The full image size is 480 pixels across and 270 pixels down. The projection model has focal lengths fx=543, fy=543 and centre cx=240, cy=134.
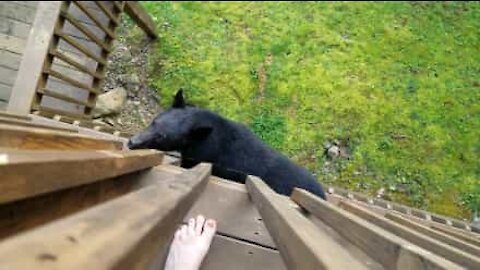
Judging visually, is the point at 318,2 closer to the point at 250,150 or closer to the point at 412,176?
the point at 412,176

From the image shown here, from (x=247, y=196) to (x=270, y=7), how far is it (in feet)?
17.3

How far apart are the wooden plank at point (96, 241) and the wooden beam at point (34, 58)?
2993 millimetres

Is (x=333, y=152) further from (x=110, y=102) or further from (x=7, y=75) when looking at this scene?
(x=7, y=75)

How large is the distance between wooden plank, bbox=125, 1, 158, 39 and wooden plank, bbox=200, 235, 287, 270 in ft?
12.0

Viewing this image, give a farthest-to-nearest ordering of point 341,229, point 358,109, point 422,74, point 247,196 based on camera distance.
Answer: point 422,74
point 358,109
point 247,196
point 341,229

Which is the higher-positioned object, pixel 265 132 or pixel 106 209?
pixel 265 132

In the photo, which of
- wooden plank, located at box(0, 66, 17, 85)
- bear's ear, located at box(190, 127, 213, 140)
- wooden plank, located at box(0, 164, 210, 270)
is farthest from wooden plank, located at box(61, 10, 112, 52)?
wooden plank, located at box(0, 164, 210, 270)

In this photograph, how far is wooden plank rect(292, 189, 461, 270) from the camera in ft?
2.45

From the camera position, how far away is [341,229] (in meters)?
1.23

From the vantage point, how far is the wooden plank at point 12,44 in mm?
3367

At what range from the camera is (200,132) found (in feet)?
10.7

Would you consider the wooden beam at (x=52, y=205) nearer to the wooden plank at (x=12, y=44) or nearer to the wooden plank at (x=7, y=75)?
the wooden plank at (x=7, y=75)

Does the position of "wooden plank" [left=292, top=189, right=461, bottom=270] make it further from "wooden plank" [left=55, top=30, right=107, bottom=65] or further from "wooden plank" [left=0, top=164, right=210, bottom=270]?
"wooden plank" [left=55, top=30, right=107, bottom=65]

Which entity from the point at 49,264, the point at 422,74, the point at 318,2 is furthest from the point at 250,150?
the point at 318,2
